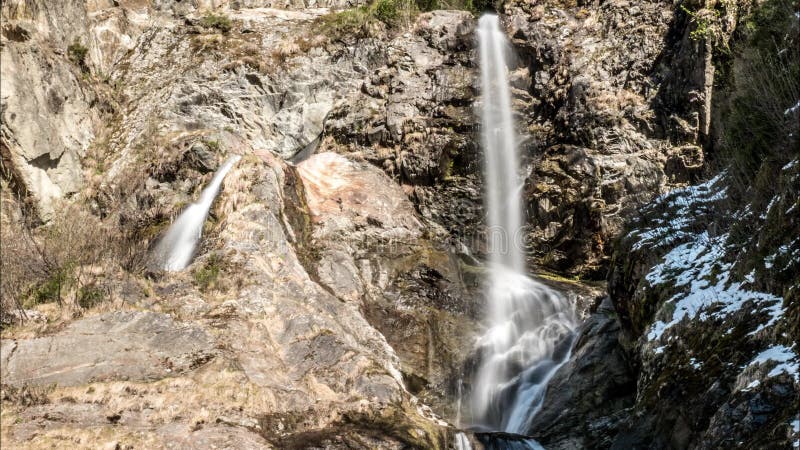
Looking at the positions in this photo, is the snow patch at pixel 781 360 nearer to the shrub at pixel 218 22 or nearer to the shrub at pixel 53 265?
the shrub at pixel 53 265

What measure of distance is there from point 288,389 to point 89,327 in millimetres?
3190

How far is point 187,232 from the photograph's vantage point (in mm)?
16453

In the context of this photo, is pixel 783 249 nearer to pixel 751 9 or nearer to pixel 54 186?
pixel 751 9

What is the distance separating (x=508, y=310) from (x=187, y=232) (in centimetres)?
831

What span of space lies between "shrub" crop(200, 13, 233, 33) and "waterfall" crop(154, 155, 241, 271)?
33.5ft

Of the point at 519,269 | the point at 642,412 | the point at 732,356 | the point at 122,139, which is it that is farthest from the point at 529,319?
the point at 122,139

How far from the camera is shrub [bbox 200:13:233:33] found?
26469 millimetres

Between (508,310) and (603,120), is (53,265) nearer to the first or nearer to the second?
(508,310)

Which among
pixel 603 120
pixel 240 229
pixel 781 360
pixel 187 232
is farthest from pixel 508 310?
pixel 781 360

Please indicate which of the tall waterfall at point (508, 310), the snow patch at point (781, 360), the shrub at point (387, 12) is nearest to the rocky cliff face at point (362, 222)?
the snow patch at point (781, 360)

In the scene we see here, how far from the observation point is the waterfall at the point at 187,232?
50.2 ft

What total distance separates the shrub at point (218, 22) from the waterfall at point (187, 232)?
10215mm

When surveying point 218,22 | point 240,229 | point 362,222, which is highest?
point 218,22

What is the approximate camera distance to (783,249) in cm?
805
